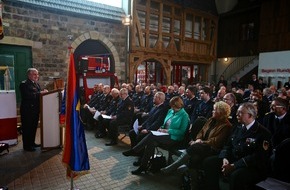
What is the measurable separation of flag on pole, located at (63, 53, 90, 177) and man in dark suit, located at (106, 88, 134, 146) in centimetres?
244

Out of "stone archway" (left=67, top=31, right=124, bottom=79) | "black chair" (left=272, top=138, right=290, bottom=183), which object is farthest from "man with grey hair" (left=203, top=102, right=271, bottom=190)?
"stone archway" (left=67, top=31, right=124, bottom=79)

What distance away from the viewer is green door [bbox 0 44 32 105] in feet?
23.6

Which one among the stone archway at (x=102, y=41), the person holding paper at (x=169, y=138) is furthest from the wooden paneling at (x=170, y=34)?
the person holding paper at (x=169, y=138)

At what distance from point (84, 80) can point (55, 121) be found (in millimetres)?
3335

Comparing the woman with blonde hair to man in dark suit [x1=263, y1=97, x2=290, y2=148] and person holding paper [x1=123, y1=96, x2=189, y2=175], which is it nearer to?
person holding paper [x1=123, y1=96, x2=189, y2=175]

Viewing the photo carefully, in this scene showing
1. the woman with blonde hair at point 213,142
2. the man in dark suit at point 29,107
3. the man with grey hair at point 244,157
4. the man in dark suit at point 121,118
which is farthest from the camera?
the man in dark suit at point 121,118

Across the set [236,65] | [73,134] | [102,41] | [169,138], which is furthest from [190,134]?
[236,65]

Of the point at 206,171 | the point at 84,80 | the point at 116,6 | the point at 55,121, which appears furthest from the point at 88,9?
the point at 206,171

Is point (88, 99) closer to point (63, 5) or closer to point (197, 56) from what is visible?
point (63, 5)

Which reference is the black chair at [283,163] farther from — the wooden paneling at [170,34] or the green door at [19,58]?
the wooden paneling at [170,34]

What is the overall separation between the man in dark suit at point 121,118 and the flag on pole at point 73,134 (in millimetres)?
2439

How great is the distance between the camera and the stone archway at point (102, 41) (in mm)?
8837

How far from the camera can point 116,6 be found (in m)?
10.2

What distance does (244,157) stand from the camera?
2.67m
